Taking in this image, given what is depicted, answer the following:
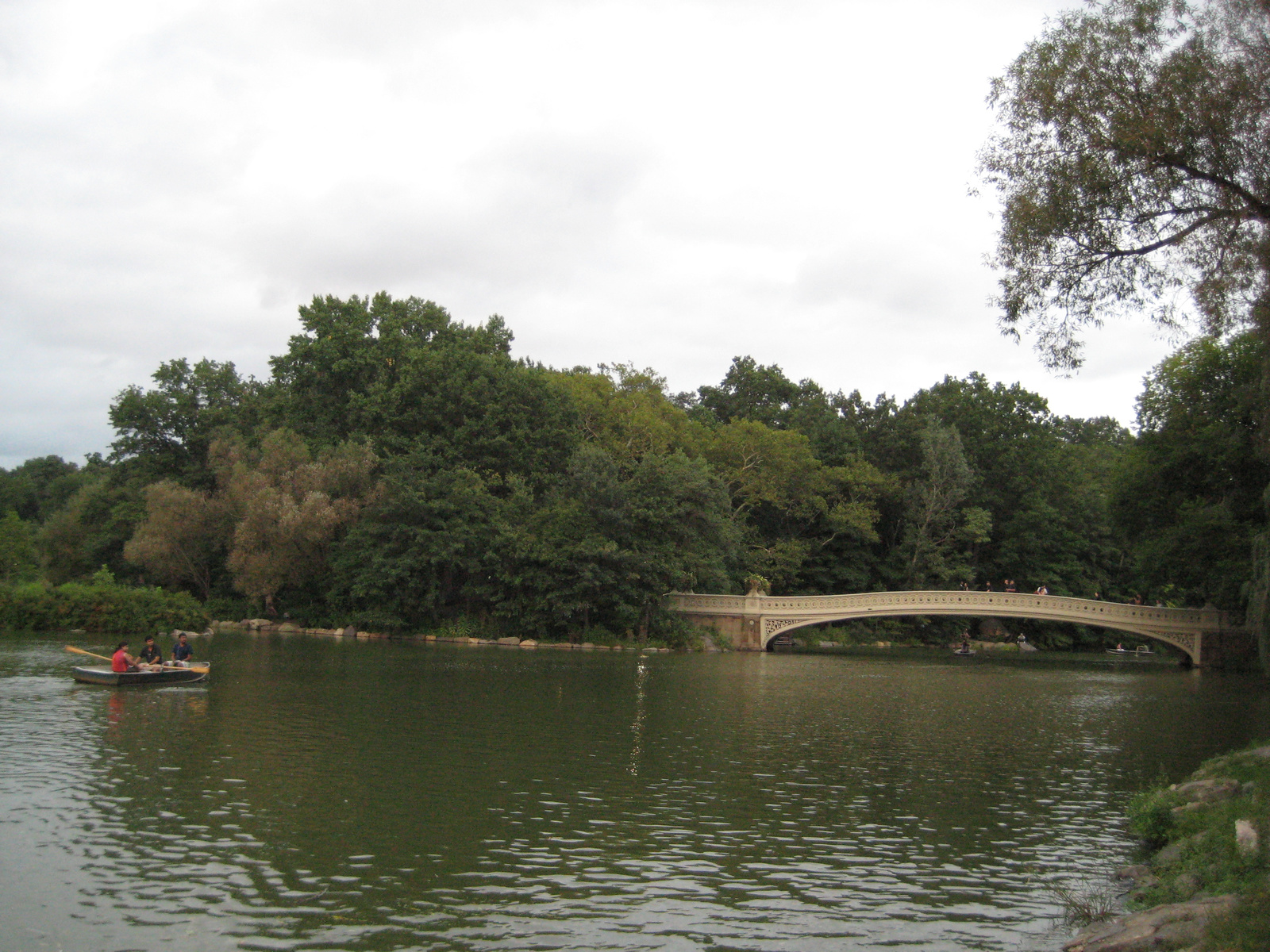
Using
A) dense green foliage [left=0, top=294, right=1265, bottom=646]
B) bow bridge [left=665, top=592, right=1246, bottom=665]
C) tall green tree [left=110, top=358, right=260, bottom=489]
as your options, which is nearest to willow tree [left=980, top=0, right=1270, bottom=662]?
dense green foliage [left=0, top=294, right=1265, bottom=646]

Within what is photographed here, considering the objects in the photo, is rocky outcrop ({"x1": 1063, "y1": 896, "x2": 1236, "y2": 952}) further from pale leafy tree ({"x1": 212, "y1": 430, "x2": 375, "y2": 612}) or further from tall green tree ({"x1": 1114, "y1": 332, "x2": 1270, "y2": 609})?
pale leafy tree ({"x1": 212, "y1": 430, "x2": 375, "y2": 612})

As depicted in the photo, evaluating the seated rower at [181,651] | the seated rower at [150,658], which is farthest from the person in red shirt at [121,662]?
the seated rower at [181,651]

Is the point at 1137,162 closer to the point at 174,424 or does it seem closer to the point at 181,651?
the point at 181,651

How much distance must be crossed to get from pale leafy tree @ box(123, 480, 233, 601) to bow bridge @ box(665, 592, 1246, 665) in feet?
72.6

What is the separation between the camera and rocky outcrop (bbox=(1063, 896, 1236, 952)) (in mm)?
6852

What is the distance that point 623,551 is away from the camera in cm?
4022

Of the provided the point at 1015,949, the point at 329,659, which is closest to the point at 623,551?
the point at 329,659

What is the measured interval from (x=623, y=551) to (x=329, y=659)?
1333cm

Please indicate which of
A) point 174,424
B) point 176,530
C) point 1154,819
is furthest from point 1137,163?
point 174,424

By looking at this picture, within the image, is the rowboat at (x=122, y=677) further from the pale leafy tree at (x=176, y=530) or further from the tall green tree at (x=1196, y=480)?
the tall green tree at (x=1196, y=480)

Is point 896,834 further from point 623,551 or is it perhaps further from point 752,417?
point 752,417

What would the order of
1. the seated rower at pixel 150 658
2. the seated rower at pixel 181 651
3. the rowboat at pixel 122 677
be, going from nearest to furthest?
the rowboat at pixel 122 677, the seated rower at pixel 150 658, the seated rower at pixel 181 651

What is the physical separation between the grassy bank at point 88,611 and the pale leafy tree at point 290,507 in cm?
562

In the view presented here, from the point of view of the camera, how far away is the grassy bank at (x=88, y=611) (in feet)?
122
